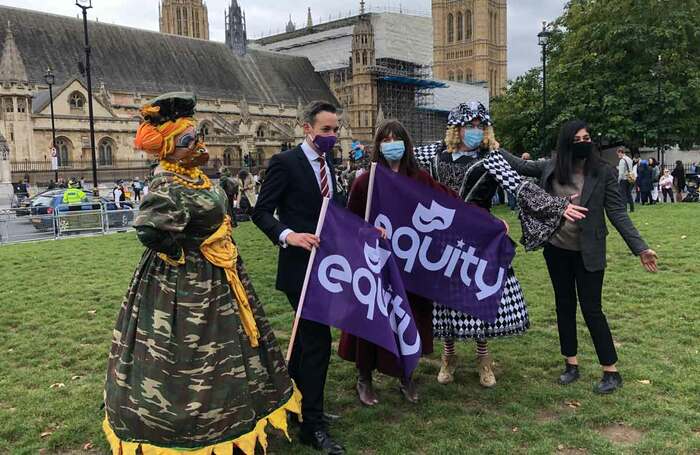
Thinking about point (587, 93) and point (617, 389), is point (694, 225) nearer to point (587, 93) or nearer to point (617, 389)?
point (617, 389)

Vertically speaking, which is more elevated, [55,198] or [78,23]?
[78,23]

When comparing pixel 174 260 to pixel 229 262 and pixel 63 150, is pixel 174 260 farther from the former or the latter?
pixel 63 150

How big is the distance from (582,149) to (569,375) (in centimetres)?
196

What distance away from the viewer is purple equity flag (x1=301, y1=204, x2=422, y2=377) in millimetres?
4191

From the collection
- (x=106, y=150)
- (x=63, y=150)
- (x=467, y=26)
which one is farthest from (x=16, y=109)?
(x=467, y=26)

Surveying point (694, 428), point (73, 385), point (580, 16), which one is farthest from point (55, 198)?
point (580, 16)

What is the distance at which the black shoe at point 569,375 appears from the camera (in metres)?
5.24

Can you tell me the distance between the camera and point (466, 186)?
5281 mm

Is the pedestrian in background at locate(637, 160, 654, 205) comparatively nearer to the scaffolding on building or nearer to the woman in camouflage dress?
the woman in camouflage dress

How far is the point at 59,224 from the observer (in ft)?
60.2

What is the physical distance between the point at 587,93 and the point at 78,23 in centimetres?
5040

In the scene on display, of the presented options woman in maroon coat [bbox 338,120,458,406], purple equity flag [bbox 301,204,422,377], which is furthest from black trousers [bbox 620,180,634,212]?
purple equity flag [bbox 301,204,422,377]

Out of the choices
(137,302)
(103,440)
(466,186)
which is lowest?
(103,440)

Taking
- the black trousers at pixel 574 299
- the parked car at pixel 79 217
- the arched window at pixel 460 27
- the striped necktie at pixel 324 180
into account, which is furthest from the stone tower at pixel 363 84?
the striped necktie at pixel 324 180
